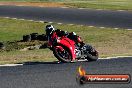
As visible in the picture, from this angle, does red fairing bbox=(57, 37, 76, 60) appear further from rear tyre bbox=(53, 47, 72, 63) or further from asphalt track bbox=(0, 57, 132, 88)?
asphalt track bbox=(0, 57, 132, 88)

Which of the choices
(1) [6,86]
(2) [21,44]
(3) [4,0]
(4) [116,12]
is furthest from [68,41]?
(3) [4,0]

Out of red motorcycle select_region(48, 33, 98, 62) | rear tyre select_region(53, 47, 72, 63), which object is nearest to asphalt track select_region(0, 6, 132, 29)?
red motorcycle select_region(48, 33, 98, 62)

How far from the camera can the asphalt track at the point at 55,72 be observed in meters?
10.2

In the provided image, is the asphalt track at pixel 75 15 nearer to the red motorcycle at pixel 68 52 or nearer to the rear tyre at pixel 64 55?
the red motorcycle at pixel 68 52

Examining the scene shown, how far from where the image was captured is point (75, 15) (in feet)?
113

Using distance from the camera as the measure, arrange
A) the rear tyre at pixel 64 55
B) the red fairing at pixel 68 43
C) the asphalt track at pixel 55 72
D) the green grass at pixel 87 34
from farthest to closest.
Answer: the green grass at pixel 87 34 → the red fairing at pixel 68 43 → the rear tyre at pixel 64 55 → the asphalt track at pixel 55 72

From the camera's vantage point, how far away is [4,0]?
51000mm

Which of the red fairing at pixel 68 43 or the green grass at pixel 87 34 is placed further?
the green grass at pixel 87 34

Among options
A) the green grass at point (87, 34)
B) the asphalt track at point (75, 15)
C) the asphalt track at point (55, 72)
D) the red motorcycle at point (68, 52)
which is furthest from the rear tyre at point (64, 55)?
the asphalt track at point (75, 15)

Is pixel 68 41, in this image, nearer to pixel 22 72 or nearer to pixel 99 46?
pixel 22 72

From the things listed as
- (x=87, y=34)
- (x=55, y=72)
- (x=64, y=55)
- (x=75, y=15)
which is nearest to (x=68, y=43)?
(x=64, y=55)

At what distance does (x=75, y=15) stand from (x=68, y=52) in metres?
21.1

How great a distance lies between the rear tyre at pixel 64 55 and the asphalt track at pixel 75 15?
14.9 meters

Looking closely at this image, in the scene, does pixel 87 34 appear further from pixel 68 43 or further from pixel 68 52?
pixel 68 52
